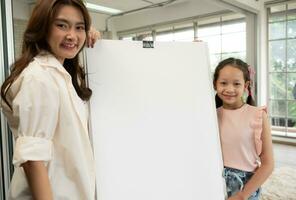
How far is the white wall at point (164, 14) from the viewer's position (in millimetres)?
5617

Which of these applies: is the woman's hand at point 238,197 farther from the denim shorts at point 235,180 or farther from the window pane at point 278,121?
the window pane at point 278,121

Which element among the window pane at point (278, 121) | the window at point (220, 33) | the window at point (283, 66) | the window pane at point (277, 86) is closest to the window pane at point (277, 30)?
the window at point (283, 66)

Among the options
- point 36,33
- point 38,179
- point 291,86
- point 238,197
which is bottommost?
point 238,197

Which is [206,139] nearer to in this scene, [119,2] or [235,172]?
[235,172]

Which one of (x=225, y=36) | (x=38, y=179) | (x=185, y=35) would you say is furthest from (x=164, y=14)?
(x=38, y=179)

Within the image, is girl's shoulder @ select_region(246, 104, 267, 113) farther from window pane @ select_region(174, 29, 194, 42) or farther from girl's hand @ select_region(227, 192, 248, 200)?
window pane @ select_region(174, 29, 194, 42)

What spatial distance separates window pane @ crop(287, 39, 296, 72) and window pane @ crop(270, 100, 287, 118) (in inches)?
23.8

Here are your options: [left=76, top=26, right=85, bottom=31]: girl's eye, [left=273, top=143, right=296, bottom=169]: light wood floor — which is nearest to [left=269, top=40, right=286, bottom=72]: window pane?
[left=273, top=143, right=296, bottom=169]: light wood floor

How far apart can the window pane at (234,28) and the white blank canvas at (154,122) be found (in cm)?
440

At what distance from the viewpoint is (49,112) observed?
847mm

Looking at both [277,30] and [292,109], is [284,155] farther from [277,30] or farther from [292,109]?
[277,30]

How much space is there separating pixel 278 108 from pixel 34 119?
526 cm

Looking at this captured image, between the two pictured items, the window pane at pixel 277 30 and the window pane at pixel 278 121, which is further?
the window pane at pixel 278 121

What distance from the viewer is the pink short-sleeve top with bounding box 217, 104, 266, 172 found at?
4.38 ft
